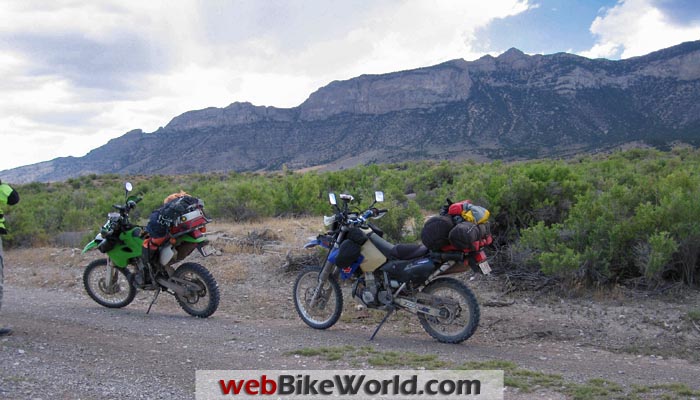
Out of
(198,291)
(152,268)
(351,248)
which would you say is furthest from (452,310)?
(152,268)

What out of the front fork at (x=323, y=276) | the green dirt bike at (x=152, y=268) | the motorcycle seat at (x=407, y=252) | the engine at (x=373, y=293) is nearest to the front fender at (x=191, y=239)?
the green dirt bike at (x=152, y=268)

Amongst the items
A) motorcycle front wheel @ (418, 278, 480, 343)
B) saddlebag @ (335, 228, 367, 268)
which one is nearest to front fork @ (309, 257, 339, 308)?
saddlebag @ (335, 228, 367, 268)

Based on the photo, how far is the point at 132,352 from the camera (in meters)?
5.50

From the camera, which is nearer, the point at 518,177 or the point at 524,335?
the point at 524,335

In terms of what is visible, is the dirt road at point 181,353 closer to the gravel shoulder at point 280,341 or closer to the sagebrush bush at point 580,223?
the gravel shoulder at point 280,341

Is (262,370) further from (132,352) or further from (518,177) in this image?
(518,177)

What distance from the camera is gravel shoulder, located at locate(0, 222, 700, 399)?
185 inches

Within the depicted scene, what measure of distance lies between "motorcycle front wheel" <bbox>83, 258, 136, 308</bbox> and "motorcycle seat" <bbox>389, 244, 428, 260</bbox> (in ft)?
13.0

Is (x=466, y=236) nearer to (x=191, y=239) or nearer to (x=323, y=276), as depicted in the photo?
(x=323, y=276)

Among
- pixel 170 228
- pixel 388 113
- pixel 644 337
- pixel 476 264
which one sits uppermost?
pixel 388 113

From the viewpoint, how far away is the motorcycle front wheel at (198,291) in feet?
23.4

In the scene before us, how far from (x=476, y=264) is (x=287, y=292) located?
12.5ft

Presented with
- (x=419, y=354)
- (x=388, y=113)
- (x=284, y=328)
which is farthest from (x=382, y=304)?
(x=388, y=113)

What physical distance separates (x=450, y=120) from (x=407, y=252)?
9937 centimetres
